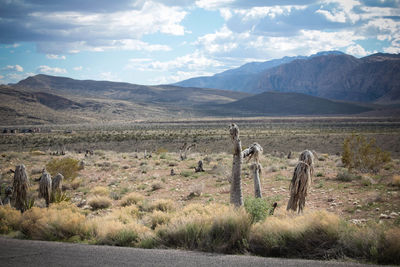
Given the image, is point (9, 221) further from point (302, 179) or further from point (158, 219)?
point (302, 179)

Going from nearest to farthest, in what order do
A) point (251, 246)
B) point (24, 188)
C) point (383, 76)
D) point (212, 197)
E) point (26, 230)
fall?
1. point (251, 246)
2. point (26, 230)
3. point (24, 188)
4. point (212, 197)
5. point (383, 76)

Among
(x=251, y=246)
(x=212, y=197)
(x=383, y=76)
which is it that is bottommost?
(x=212, y=197)

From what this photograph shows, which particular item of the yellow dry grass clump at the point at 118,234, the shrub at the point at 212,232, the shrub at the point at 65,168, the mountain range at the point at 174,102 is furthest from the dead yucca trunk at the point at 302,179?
the mountain range at the point at 174,102

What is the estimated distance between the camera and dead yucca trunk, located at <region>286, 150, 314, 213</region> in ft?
22.9

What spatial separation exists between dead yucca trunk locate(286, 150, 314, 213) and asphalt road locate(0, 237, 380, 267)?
2.58 m

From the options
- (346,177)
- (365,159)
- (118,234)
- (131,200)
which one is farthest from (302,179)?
(365,159)

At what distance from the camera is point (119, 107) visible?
5037 inches

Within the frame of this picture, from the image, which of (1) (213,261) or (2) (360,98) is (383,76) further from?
(1) (213,261)

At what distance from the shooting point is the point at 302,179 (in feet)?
23.0

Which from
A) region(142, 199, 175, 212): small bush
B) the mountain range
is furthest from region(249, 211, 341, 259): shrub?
the mountain range

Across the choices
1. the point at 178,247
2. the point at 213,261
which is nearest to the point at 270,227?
the point at 213,261

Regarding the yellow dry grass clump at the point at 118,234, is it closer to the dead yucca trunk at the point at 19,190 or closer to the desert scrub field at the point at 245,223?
the desert scrub field at the point at 245,223

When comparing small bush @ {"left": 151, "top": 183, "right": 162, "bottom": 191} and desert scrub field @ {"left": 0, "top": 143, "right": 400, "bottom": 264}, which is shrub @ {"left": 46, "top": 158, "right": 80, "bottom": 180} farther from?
small bush @ {"left": 151, "top": 183, "right": 162, "bottom": 191}

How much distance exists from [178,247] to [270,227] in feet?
5.85
